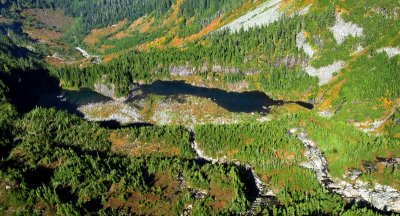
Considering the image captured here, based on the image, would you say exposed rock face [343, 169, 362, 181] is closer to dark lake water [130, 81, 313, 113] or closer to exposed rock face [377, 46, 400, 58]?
dark lake water [130, 81, 313, 113]

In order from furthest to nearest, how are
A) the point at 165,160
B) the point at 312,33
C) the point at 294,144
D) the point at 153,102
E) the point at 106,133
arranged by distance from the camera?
the point at 312,33
the point at 153,102
the point at 106,133
the point at 294,144
the point at 165,160

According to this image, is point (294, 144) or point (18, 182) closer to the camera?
point (18, 182)

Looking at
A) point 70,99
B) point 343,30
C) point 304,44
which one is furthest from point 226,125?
point 70,99

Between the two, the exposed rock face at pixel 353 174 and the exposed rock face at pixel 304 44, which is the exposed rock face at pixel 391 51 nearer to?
the exposed rock face at pixel 304 44

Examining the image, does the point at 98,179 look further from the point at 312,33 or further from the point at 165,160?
the point at 312,33

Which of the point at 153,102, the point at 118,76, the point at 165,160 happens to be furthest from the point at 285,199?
the point at 118,76
